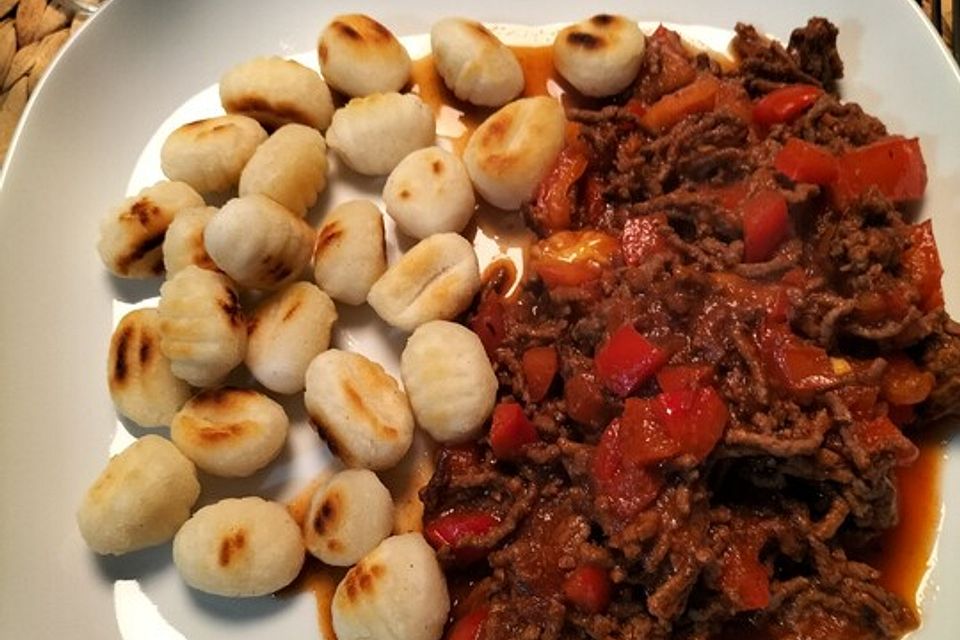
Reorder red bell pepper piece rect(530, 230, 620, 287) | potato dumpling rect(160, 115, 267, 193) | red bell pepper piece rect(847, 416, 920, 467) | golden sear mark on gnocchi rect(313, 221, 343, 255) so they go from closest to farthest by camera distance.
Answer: red bell pepper piece rect(847, 416, 920, 467), red bell pepper piece rect(530, 230, 620, 287), golden sear mark on gnocchi rect(313, 221, 343, 255), potato dumpling rect(160, 115, 267, 193)

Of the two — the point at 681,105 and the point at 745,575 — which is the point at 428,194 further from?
the point at 745,575

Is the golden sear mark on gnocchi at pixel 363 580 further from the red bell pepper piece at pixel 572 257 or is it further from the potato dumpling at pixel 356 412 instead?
the red bell pepper piece at pixel 572 257

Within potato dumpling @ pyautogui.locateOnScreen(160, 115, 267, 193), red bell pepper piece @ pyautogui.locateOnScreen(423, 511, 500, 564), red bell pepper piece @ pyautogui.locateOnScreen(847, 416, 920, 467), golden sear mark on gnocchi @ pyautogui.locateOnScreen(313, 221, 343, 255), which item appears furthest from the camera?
potato dumpling @ pyautogui.locateOnScreen(160, 115, 267, 193)

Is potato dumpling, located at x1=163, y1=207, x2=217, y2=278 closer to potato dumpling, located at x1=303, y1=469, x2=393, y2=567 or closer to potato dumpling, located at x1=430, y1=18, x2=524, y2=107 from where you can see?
potato dumpling, located at x1=303, y1=469, x2=393, y2=567

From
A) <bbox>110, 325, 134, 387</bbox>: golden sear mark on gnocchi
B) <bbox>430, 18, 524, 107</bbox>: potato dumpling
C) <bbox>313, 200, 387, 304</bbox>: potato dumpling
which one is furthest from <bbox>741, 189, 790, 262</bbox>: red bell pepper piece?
<bbox>110, 325, 134, 387</bbox>: golden sear mark on gnocchi

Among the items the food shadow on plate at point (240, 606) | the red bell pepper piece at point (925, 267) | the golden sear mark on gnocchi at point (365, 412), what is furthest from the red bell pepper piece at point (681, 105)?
the food shadow on plate at point (240, 606)

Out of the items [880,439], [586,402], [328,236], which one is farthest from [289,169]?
[880,439]
